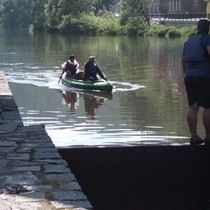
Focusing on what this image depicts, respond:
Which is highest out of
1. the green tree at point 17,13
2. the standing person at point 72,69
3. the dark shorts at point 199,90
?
the dark shorts at point 199,90

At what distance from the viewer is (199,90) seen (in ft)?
24.6

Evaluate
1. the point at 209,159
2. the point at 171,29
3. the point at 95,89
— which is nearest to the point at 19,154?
the point at 209,159

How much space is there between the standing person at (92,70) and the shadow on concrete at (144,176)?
14.2 meters

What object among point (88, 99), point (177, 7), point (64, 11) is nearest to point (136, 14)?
point (177, 7)

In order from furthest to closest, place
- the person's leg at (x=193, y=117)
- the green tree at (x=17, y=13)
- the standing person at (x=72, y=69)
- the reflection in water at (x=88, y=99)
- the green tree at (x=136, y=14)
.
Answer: the green tree at (x=17, y=13) < the green tree at (x=136, y=14) < the standing person at (x=72, y=69) < the reflection in water at (x=88, y=99) < the person's leg at (x=193, y=117)

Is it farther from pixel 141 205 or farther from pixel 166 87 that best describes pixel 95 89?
pixel 141 205

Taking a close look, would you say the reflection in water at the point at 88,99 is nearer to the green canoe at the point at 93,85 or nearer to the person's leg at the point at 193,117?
the green canoe at the point at 93,85

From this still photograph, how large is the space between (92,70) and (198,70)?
1437cm

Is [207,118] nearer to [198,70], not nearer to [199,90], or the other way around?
[199,90]

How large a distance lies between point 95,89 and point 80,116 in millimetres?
5039

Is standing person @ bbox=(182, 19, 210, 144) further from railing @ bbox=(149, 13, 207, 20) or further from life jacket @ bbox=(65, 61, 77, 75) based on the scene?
railing @ bbox=(149, 13, 207, 20)

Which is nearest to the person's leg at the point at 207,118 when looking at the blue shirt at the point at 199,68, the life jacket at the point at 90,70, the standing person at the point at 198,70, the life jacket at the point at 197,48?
the standing person at the point at 198,70

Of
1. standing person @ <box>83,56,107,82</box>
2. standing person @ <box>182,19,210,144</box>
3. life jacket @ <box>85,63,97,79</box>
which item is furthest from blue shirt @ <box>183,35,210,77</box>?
life jacket @ <box>85,63,97,79</box>

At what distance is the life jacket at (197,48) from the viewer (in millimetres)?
Answer: 7281
